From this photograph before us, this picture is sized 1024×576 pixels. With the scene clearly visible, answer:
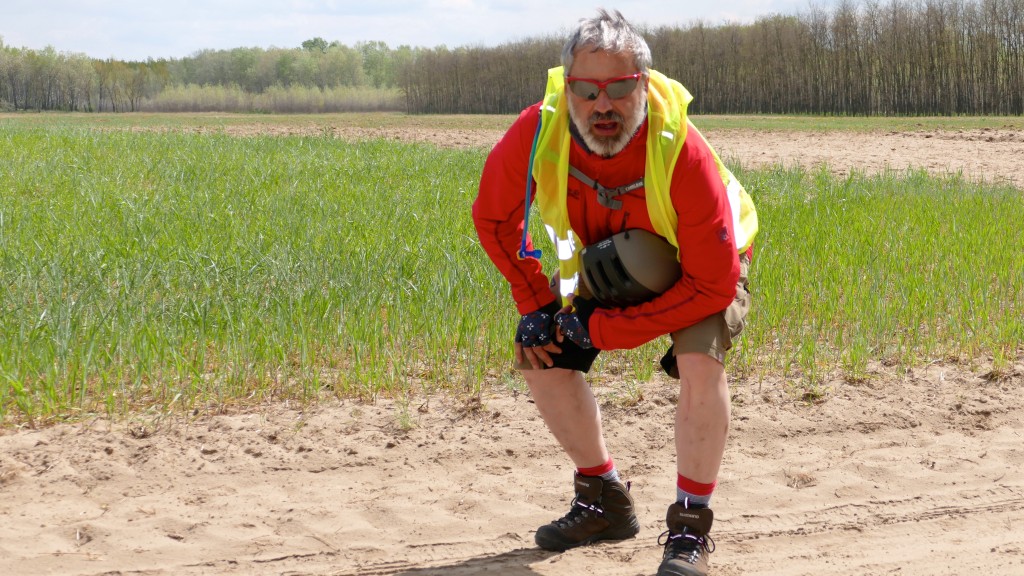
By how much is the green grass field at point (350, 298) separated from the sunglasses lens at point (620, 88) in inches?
91.2

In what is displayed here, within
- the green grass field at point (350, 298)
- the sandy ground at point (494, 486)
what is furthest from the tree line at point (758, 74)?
the sandy ground at point (494, 486)

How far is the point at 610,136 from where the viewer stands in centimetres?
255

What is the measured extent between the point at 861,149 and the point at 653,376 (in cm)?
1657

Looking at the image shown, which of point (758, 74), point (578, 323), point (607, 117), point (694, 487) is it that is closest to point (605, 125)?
point (607, 117)

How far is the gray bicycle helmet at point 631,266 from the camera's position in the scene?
2.70m

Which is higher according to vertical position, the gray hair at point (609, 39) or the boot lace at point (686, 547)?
the gray hair at point (609, 39)

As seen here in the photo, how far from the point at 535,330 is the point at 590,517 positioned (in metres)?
0.67

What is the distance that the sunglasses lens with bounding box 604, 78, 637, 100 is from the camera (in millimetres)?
2500

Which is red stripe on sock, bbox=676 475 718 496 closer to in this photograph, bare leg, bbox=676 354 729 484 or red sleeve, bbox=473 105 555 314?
bare leg, bbox=676 354 729 484

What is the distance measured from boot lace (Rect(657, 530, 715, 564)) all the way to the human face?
1.17 meters

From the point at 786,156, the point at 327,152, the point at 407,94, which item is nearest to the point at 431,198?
the point at 327,152

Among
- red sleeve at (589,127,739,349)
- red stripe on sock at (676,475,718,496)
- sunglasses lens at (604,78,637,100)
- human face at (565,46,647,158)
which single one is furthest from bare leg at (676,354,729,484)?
sunglasses lens at (604,78,637,100)

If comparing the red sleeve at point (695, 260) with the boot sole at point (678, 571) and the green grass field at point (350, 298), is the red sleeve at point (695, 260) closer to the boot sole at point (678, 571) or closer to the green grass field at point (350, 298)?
the boot sole at point (678, 571)

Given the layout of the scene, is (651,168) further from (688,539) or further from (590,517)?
(590,517)
